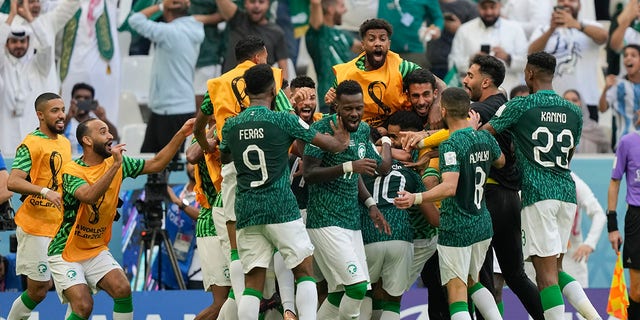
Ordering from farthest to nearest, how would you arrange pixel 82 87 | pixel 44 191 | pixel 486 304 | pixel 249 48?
1. pixel 82 87
2. pixel 44 191
3. pixel 249 48
4. pixel 486 304

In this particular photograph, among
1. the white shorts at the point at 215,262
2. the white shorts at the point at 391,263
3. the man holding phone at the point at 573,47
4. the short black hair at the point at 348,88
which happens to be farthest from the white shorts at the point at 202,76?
the short black hair at the point at 348,88

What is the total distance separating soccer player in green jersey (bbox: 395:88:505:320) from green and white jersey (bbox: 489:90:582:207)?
14.1 inches

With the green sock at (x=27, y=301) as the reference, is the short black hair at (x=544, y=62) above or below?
above

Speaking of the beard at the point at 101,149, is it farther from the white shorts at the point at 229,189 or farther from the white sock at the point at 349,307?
the white sock at the point at 349,307

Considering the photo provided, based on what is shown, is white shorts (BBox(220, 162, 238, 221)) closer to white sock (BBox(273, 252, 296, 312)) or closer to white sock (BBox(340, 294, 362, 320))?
A: white sock (BBox(273, 252, 296, 312))

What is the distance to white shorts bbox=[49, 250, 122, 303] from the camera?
13.8m

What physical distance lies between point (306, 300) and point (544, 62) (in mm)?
2943

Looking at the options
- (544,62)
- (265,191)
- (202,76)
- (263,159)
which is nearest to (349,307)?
(265,191)

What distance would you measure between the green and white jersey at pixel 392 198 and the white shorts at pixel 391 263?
0.06m

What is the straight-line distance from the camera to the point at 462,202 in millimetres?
12891

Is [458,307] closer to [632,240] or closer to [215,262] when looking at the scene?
[215,262]

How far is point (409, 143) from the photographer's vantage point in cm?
1339

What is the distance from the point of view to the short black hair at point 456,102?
12.7 m

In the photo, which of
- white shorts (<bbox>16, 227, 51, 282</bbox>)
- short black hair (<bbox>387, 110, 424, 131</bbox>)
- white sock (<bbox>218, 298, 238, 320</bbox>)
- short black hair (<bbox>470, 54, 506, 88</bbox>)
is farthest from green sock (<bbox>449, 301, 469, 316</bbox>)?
white shorts (<bbox>16, 227, 51, 282</bbox>)
